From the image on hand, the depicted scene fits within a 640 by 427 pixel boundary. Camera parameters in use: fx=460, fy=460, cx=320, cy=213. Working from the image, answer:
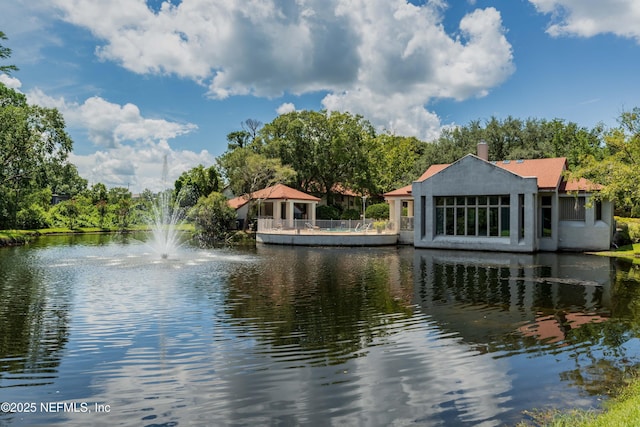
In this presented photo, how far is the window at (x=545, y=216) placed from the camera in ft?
97.2

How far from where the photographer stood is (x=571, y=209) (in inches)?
1165

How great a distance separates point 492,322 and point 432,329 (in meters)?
1.74

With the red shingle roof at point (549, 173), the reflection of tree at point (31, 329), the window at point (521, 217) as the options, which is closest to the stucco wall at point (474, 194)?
the window at point (521, 217)

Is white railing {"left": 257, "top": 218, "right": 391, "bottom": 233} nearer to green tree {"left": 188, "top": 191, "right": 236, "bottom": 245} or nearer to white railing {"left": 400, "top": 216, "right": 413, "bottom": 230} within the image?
white railing {"left": 400, "top": 216, "right": 413, "bottom": 230}

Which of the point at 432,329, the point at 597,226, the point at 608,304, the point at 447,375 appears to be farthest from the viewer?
the point at 597,226

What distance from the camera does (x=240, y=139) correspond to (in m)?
64.9

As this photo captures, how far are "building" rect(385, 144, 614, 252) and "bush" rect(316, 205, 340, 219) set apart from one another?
724 inches

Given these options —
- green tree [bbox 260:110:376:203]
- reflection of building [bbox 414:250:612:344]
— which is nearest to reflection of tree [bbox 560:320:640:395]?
reflection of building [bbox 414:250:612:344]

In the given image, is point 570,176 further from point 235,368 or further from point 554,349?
point 235,368

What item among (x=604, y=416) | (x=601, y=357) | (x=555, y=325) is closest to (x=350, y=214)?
(x=555, y=325)

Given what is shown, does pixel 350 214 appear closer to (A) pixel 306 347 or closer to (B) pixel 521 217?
(B) pixel 521 217

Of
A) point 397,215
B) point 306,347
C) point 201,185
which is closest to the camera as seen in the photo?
point 306,347

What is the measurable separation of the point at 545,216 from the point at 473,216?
177 inches

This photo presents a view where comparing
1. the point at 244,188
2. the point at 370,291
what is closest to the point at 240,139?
the point at 244,188
